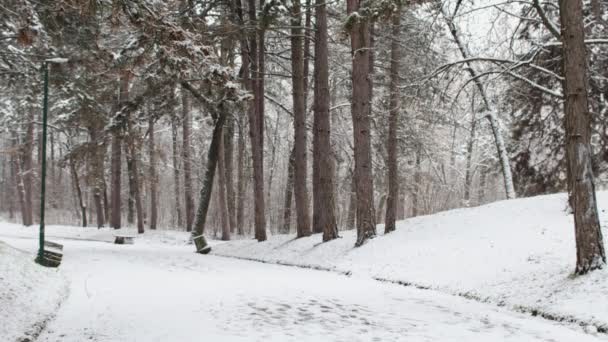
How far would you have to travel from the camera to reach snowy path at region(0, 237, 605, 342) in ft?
22.2

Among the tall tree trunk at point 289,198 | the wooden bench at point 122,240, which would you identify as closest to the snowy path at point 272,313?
the wooden bench at point 122,240

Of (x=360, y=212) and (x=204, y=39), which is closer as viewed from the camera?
(x=360, y=212)

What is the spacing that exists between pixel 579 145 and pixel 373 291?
4491 millimetres

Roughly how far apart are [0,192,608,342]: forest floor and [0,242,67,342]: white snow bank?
0.05 meters

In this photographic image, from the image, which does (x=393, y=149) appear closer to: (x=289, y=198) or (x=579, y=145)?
(x=579, y=145)

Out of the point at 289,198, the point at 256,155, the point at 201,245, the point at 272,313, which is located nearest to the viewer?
the point at 272,313

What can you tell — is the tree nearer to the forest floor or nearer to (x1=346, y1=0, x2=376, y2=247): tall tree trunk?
the forest floor

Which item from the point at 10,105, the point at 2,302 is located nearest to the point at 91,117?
the point at 2,302

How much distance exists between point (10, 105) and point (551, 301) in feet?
121

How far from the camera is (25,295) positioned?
9086 millimetres

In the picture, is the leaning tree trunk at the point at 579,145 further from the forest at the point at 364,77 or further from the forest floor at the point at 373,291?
the forest floor at the point at 373,291

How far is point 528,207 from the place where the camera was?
45.3 feet

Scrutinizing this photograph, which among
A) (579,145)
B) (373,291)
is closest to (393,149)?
(373,291)

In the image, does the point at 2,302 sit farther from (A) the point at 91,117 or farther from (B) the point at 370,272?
(A) the point at 91,117
